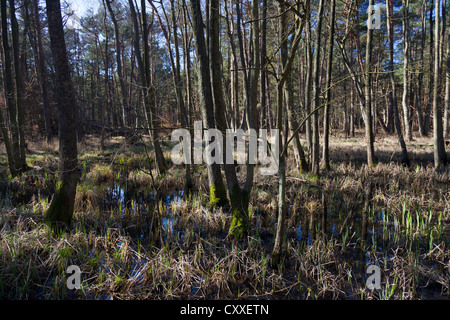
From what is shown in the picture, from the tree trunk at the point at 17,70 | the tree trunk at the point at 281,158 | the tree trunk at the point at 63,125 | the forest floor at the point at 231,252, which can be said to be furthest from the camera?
the tree trunk at the point at 17,70

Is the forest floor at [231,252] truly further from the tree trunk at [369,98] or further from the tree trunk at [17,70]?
the tree trunk at [17,70]

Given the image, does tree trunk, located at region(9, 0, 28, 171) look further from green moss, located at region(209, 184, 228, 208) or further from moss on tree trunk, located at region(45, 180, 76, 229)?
green moss, located at region(209, 184, 228, 208)

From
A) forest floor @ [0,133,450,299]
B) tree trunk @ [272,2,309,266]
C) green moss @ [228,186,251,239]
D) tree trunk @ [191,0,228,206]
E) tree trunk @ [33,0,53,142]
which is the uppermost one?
tree trunk @ [33,0,53,142]

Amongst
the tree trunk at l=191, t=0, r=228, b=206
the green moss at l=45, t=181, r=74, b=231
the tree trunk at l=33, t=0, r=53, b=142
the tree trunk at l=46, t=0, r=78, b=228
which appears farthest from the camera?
the tree trunk at l=33, t=0, r=53, b=142

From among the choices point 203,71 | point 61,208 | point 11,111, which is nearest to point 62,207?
point 61,208

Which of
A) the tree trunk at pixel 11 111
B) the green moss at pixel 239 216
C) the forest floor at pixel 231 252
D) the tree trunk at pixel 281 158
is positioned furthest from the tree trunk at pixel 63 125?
the tree trunk at pixel 11 111

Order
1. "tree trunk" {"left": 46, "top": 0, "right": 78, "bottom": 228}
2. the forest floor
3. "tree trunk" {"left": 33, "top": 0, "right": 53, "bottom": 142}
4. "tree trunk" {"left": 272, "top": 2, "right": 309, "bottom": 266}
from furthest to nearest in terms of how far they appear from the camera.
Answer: "tree trunk" {"left": 33, "top": 0, "right": 53, "bottom": 142} → "tree trunk" {"left": 46, "top": 0, "right": 78, "bottom": 228} → the forest floor → "tree trunk" {"left": 272, "top": 2, "right": 309, "bottom": 266}

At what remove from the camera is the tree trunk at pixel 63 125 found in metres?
3.90

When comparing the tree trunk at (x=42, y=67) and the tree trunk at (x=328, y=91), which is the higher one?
the tree trunk at (x=42, y=67)

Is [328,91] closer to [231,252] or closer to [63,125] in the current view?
[231,252]

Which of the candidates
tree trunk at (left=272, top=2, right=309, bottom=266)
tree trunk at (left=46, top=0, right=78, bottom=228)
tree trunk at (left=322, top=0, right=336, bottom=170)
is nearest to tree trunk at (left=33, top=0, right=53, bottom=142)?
tree trunk at (left=46, top=0, right=78, bottom=228)

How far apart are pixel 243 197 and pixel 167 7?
38.2ft

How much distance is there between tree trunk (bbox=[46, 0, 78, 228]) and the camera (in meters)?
3.90
